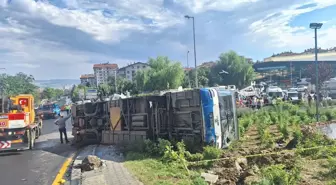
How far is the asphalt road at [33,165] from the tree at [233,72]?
69.5 metres

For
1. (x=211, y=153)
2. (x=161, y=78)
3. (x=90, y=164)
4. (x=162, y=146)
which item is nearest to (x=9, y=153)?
(x=90, y=164)

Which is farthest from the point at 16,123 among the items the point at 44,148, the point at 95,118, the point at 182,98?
the point at 182,98

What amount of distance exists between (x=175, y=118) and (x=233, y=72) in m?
73.8

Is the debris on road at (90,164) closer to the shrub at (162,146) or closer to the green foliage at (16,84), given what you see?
the shrub at (162,146)

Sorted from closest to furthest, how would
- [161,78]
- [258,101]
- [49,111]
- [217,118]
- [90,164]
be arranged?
1. [90,164]
2. [217,118]
3. [258,101]
4. [49,111]
5. [161,78]

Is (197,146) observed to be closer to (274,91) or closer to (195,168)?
(195,168)

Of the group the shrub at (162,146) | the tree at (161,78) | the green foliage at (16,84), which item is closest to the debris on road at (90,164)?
the shrub at (162,146)

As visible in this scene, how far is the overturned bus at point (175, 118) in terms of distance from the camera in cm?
948

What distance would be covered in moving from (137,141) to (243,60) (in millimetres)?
77033

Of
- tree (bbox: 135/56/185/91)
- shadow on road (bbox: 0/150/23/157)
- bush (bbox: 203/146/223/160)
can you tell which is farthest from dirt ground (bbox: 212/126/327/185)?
tree (bbox: 135/56/185/91)

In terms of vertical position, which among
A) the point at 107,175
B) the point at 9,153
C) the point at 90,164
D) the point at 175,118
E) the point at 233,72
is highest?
the point at 233,72

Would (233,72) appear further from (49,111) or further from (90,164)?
(90,164)

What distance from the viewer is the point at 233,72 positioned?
3233 inches

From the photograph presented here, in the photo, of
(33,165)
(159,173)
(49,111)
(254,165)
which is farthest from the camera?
(49,111)
